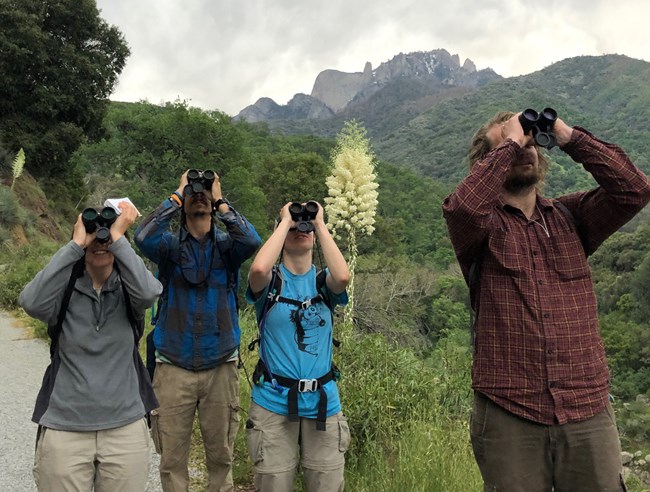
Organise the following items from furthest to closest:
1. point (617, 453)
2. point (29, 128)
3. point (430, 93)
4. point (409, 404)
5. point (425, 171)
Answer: point (430, 93) → point (425, 171) → point (29, 128) → point (409, 404) → point (617, 453)

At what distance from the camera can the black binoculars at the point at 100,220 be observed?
2443mm

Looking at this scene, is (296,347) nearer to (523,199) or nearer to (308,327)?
(308,327)

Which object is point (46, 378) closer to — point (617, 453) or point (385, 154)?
point (617, 453)

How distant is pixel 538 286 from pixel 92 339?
186 centimetres

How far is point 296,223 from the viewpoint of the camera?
2.89m

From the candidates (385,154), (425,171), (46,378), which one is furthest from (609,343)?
(385,154)

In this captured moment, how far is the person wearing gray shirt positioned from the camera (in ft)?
7.81

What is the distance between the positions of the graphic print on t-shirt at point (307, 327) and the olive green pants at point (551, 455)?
0.95m

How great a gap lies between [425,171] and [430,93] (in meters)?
112

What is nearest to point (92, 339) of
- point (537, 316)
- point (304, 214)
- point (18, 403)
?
point (304, 214)

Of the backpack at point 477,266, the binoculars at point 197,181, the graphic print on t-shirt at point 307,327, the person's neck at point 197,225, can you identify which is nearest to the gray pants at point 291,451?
the graphic print on t-shirt at point 307,327

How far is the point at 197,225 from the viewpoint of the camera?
3.37m

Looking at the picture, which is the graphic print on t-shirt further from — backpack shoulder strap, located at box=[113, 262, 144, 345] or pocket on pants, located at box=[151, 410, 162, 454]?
pocket on pants, located at box=[151, 410, 162, 454]

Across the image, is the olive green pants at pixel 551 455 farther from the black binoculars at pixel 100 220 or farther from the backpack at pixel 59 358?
the black binoculars at pixel 100 220
